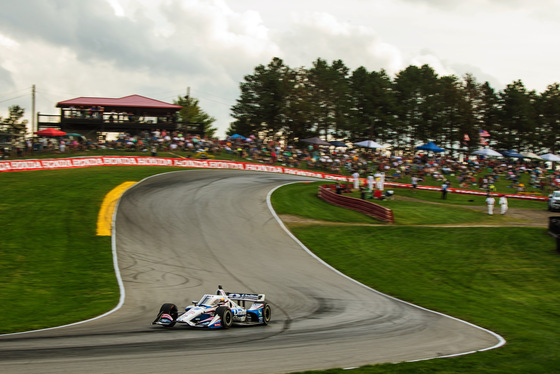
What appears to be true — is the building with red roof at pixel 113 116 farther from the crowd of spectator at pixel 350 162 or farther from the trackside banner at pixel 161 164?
the trackside banner at pixel 161 164

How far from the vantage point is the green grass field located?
44.3 ft

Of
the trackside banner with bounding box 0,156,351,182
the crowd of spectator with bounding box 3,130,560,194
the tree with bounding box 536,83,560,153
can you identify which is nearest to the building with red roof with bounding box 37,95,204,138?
the crowd of spectator with bounding box 3,130,560,194

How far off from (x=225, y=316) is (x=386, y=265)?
41.3 ft

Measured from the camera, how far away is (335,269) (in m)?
22.8

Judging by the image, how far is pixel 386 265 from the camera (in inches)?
935

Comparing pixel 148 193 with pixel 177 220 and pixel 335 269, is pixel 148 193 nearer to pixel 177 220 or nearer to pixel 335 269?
pixel 177 220

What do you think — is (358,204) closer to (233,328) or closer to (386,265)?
(386,265)

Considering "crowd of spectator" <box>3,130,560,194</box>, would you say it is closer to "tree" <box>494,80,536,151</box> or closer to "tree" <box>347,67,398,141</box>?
"tree" <box>347,67,398,141</box>

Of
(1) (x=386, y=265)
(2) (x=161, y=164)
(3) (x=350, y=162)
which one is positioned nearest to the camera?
(1) (x=386, y=265)

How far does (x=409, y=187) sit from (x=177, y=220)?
28991 millimetres

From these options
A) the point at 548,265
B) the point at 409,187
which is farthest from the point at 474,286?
the point at 409,187

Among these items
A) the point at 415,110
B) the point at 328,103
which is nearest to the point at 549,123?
the point at 415,110

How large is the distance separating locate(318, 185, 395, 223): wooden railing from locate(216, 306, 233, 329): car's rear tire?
20731 millimetres

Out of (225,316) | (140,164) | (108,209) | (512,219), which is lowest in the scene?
(225,316)
